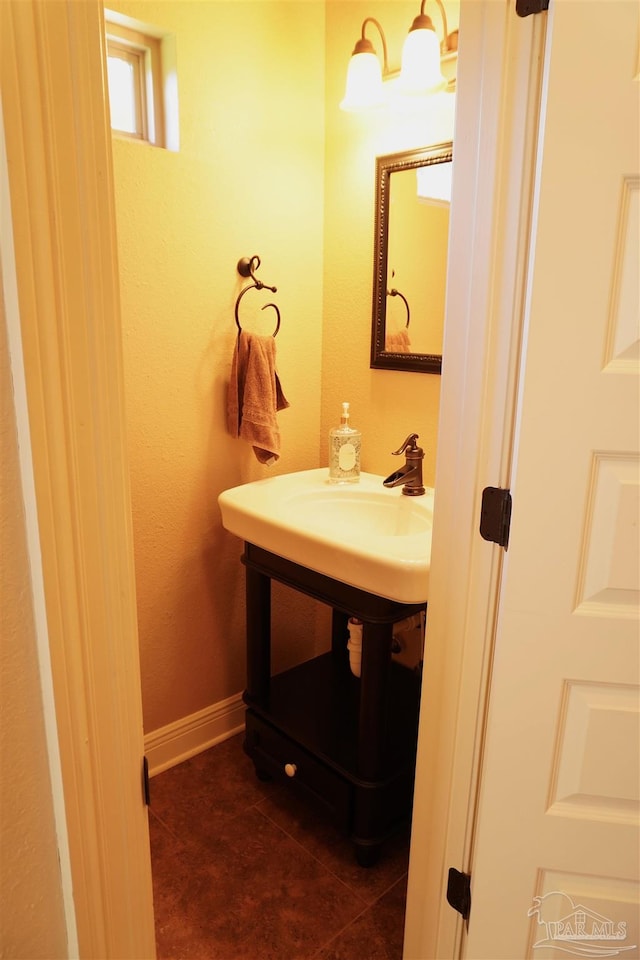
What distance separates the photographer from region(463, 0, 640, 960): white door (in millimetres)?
866

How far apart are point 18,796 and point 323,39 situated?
2.15 meters

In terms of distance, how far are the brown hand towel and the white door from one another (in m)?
1.04

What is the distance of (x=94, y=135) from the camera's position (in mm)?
533

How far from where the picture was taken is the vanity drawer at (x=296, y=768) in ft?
5.51

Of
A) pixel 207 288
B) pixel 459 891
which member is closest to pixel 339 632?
pixel 459 891

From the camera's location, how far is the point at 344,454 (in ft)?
6.52

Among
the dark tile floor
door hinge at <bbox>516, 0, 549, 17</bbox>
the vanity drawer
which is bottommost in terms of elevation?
the dark tile floor

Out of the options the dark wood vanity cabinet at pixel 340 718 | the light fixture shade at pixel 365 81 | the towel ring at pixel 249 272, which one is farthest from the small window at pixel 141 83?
the dark wood vanity cabinet at pixel 340 718

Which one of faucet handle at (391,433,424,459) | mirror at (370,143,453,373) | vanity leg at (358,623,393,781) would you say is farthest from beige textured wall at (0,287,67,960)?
mirror at (370,143,453,373)

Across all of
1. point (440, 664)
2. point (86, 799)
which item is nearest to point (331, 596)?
point (440, 664)

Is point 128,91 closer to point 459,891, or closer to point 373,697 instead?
point 373,697

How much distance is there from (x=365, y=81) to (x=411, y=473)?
1066mm

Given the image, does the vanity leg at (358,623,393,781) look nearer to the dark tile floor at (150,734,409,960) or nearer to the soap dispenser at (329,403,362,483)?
the dark tile floor at (150,734,409,960)

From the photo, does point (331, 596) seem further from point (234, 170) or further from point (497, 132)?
point (234, 170)
